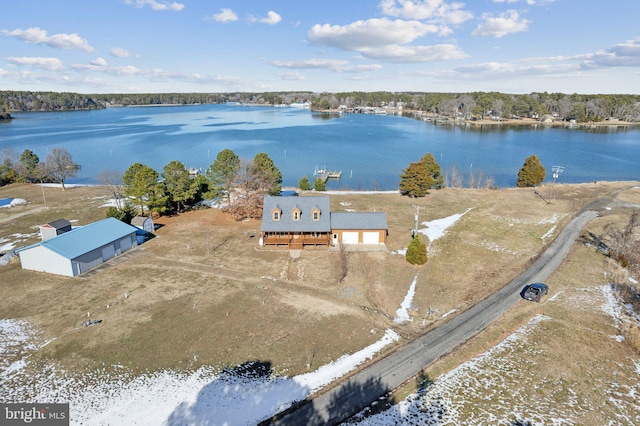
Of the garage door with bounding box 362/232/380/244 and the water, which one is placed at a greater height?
the water

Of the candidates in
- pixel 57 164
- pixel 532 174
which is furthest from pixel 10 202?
pixel 532 174

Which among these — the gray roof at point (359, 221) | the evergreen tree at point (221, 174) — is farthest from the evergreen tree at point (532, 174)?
the evergreen tree at point (221, 174)

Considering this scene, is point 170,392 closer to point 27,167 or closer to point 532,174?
point 532,174

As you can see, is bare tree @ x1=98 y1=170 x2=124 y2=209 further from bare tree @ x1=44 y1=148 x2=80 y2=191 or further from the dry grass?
bare tree @ x1=44 y1=148 x2=80 y2=191

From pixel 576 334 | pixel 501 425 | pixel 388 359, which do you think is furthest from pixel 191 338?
pixel 576 334

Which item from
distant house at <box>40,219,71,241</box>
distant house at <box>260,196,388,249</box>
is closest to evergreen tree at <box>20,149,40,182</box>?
distant house at <box>40,219,71,241</box>
